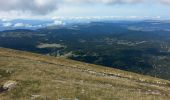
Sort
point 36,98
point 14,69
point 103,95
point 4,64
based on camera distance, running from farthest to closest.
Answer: point 4,64
point 14,69
point 103,95
point 36,98

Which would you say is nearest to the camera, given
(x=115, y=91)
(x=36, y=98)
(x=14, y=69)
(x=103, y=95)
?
(x=36, y=98)

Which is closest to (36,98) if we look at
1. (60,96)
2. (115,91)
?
(60,96)

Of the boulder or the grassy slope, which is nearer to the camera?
the grassy slope

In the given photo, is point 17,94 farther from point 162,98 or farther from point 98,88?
point 162,98

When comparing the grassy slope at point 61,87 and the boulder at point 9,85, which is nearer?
the grassy slope at point 61,87

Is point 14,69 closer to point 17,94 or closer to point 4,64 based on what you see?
point 4,64

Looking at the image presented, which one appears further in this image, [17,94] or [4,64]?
[4,64]

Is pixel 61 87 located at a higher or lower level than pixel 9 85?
lower

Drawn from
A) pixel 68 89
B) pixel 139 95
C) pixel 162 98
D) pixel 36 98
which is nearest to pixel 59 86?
pixel 68 89

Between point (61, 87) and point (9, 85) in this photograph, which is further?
point (9, 85)
